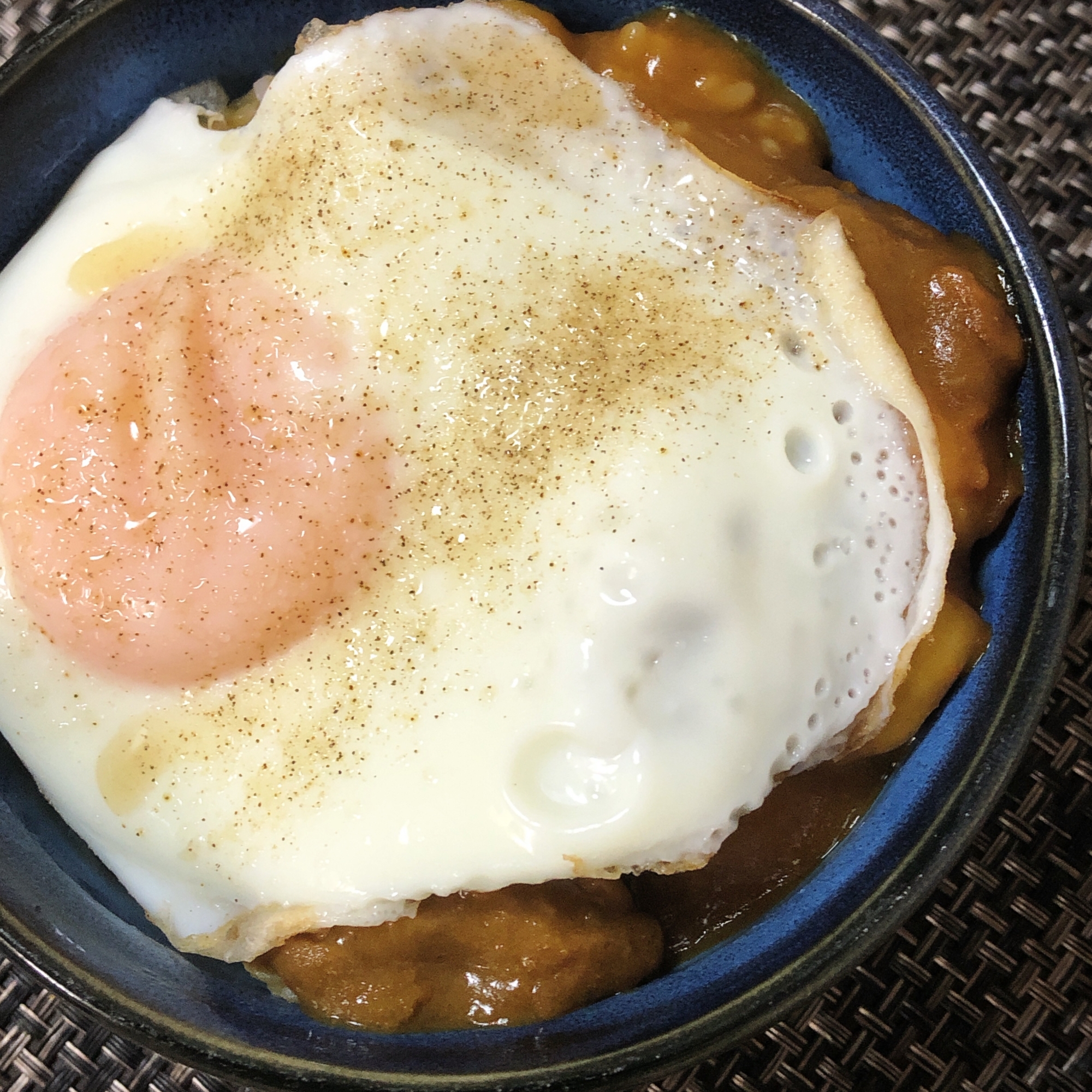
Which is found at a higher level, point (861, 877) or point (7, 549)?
point (861, 877)

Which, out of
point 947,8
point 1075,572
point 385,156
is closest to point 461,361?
point 385,156

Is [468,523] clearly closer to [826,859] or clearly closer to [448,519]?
[448,519]

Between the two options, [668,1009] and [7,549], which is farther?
[7,549]

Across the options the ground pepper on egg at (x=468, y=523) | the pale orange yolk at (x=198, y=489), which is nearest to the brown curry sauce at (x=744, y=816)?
the ground pepper on egg at (x=468, y=523)

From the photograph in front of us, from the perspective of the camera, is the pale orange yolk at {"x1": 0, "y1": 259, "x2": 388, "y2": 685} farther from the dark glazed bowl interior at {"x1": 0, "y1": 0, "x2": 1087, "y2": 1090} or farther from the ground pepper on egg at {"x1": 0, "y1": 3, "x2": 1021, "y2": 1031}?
the dark glazed bowl interior at {"x1": 0, "y1": 0, "x2": 1087, "y2": 1090}

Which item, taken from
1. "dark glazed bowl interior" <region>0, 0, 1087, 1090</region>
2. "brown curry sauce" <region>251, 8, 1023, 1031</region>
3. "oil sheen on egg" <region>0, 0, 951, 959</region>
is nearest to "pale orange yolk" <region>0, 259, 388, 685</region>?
"oil sheen on egg" <region>0, 0, 951, 959</region>

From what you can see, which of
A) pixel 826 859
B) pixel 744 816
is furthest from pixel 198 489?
pixel 826 859

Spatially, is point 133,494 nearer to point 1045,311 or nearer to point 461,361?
point 461,361
